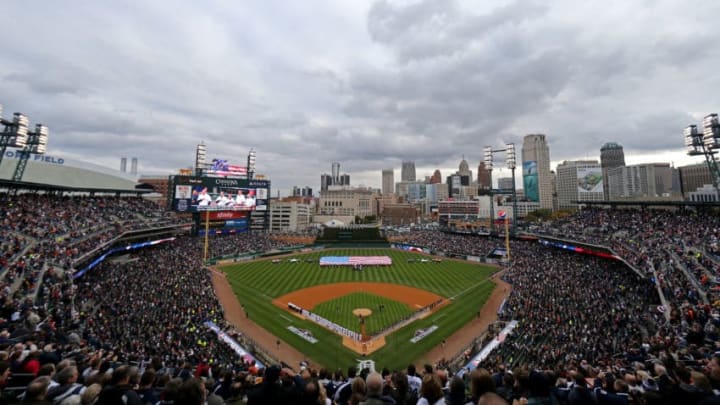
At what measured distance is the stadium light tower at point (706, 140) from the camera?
2519 cm

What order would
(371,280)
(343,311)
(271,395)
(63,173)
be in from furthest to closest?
(63,173)
(371,280)
(343,311)
(271,395)

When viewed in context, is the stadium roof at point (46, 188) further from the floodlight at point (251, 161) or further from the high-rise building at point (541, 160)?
the high-rise building at point (541, 160)

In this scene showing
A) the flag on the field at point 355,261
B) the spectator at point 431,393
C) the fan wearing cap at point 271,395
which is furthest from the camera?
the flag on the field at point 355,261

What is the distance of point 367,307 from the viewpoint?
27.2 meters

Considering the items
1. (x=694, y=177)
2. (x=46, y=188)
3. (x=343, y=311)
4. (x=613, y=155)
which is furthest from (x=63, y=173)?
(x=613, y=155)

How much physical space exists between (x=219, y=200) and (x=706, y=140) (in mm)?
64502

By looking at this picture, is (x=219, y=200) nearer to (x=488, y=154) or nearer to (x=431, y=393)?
(x=488, y=154)

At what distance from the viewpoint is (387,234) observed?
67.2 metres

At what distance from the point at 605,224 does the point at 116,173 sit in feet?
250

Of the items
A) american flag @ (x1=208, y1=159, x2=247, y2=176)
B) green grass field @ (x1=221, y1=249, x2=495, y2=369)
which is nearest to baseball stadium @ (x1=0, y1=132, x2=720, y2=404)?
green grass field @ (x1=221, y1=249, x2=495, y2=369)

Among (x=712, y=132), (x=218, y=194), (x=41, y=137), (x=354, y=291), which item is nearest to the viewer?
(x=712, y=132)

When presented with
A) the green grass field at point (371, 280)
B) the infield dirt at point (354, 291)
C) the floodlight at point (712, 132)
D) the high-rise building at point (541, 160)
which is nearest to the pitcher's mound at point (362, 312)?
the green grass field at point (371, 280)

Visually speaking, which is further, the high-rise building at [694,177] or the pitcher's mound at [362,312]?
the high-rise building at [694,177]

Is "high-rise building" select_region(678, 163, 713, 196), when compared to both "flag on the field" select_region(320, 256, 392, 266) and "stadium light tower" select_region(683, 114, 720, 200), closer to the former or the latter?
"stadium light tower" select_region(683, 114, 720, 200)
